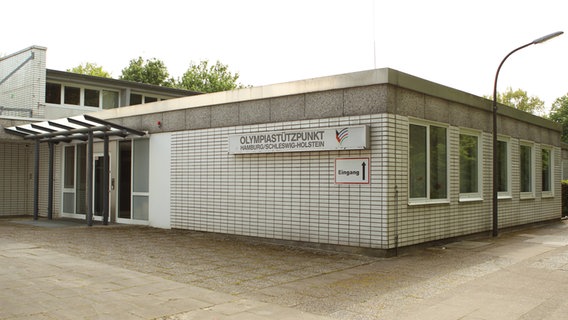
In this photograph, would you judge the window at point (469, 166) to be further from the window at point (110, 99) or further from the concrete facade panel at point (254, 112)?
the window at point (110, 99)

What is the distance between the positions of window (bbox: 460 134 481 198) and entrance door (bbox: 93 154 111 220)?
10386mm

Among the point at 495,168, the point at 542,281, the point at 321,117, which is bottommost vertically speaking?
the point at 542,281

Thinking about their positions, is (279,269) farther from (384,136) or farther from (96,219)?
(96,219)

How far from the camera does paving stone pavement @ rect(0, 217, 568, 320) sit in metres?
5.90

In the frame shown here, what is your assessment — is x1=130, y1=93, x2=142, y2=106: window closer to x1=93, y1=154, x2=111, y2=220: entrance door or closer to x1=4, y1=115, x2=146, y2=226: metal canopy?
x1=4, y1=115, x2=146, y2=226: metal canopy

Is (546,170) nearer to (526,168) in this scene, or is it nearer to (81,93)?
(526,168)

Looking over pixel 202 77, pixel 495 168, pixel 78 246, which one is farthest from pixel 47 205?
pixel 202 77

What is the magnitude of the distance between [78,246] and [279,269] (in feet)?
15.4

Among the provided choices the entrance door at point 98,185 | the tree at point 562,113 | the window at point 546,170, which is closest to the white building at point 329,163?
the entrance door at point 98,185

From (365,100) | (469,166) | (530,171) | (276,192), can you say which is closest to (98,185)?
(276,192)

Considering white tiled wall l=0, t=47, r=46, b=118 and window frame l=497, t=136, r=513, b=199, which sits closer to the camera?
window frame l=497, t=136, r=513, b=199

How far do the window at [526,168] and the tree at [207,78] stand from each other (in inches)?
1957

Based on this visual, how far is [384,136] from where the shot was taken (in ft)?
31.3

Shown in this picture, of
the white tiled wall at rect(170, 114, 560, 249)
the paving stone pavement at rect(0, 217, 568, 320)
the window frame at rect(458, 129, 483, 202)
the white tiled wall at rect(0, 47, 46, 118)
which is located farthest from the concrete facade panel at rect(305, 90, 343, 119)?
the white tiled wall at rect(0, 47, 46, 118)
